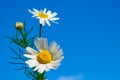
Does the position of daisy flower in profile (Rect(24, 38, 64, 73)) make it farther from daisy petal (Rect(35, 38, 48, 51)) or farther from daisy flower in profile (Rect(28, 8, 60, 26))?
daisy flower in profile (Rect(28, 8, 60, 26))

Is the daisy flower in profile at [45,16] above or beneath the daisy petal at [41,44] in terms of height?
above

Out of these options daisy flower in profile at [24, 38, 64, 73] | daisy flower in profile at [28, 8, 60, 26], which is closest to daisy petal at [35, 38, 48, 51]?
daisy flower in profile at [24, 38, 64, 73]

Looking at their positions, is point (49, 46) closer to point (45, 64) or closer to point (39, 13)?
point (45, 64)

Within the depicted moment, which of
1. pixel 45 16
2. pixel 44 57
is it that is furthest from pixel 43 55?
pixel 45 16

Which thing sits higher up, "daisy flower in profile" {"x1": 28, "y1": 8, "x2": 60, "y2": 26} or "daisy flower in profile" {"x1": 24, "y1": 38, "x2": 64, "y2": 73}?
"daisy flower in profile" {"x1": 28, "y1": 8, "x2": 60, "y2": 26}

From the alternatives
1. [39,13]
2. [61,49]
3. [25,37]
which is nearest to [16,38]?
[25,37]

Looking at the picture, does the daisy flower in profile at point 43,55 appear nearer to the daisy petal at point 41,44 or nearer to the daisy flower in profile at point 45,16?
the daisy petal at point 41,44

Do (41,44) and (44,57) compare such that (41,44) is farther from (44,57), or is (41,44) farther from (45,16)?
(45,16)

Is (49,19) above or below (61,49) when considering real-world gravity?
above

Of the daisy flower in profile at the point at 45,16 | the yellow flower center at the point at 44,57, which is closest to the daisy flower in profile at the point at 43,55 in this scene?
the yellow flower center at the point at 44,57
